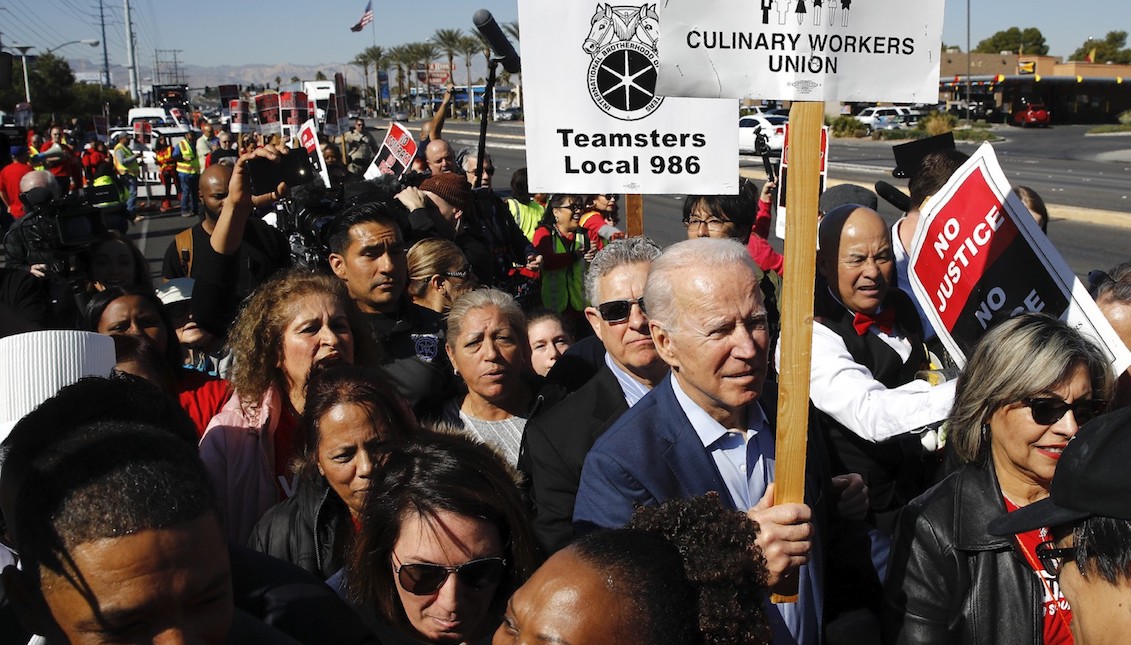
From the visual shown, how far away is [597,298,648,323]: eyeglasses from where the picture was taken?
3.54 metres

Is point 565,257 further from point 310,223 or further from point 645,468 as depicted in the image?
point 645,468

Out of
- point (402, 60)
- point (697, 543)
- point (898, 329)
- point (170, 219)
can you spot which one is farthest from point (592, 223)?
point (402, 60)

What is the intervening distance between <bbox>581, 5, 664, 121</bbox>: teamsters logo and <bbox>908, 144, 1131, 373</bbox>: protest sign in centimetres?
121

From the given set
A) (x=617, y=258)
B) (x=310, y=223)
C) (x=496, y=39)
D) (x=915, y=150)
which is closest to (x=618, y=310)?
(x=617, y=258)

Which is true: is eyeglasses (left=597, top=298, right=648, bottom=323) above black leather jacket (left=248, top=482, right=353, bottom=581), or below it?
above

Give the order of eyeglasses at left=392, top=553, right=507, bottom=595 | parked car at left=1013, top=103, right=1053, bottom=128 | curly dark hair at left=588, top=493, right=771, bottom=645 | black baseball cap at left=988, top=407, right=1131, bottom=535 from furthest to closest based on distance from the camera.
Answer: parked car at left=1013, top=103, right=1053, bottom=128, eyeglasses at left=392, top=553, right=507, bottom=595, curly dark hair at left=588, top=493, right=771, bottom=645, black baseball cap at left=988, top=407, right=1131, bottom=535

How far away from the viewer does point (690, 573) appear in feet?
6.02

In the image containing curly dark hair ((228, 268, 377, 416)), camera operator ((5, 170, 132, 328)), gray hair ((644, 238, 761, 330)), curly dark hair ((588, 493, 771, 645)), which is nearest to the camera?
curly dark hair ((588, 493, 771, 645))

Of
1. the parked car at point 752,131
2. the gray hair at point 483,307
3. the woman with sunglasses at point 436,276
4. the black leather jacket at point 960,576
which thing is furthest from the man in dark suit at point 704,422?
the parked car at point 752,131

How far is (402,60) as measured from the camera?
99188 mm

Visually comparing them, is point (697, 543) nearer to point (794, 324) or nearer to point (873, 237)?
point (794, 324)

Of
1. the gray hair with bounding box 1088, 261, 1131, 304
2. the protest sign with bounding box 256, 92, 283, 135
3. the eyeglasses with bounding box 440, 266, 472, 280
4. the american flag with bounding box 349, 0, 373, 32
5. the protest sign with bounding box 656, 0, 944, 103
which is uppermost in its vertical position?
the american flag with bounding box 349, 0, 373, 32

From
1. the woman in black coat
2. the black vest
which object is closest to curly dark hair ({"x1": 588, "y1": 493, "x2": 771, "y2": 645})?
the woman in black coat

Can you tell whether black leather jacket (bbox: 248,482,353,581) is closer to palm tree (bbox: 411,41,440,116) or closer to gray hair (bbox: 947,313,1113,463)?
gray hair (bbox: 947,313,1113,463)
